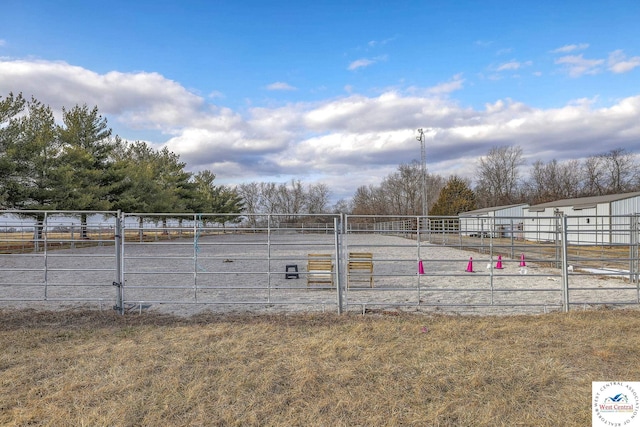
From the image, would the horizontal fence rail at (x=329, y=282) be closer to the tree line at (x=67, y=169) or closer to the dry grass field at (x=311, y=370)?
the dry grass field at (x=311, y=370)

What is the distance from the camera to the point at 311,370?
4191 mm

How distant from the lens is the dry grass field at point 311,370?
3.33 metres

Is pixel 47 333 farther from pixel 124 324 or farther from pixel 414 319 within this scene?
pixel 414 319

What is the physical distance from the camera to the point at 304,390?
148 inches

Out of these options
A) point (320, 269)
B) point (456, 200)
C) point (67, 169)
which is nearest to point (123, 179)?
point (67, 169)

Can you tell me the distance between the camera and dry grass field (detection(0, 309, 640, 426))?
3332 millimetres

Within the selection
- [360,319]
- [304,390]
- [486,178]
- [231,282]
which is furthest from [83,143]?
[486,178]

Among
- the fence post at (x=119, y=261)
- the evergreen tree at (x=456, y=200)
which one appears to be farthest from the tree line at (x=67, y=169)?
the evergreen tree at (x=456, y=200)

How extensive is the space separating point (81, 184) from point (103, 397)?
23.6m

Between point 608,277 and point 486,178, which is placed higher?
point 486,178

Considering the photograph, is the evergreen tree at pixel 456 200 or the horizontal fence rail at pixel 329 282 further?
the evergreen tree at pixel 456 200

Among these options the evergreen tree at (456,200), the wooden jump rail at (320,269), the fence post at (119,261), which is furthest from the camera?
the evergreen tree at (456,200)

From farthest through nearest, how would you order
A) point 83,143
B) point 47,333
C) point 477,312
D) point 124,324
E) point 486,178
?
1. point 486,178
2. point 83,143
3. point 477,312
4. point 124,324
5. point 47,333

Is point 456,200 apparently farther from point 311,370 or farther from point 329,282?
point 311,370
